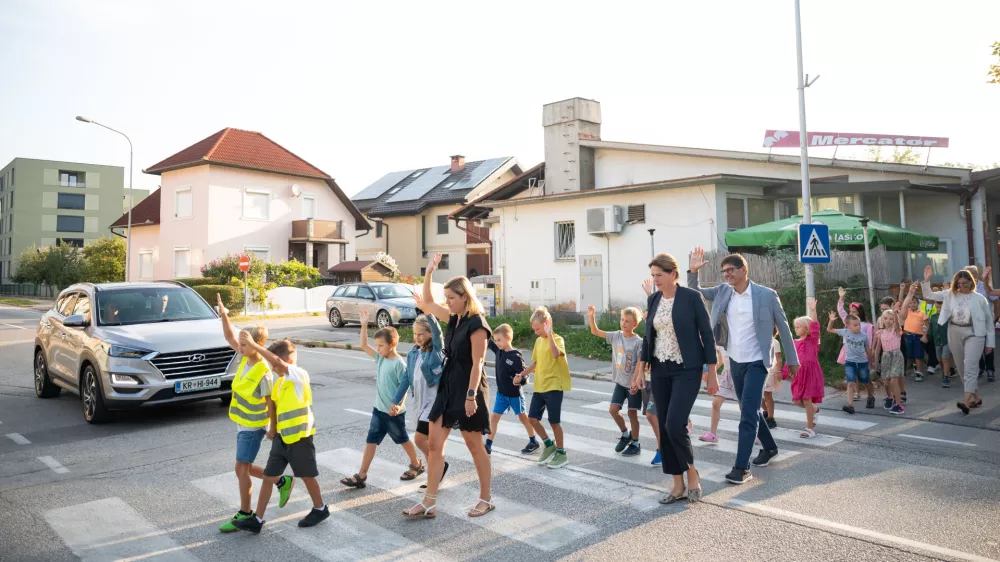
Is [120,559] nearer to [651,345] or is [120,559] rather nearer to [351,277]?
[651,345]

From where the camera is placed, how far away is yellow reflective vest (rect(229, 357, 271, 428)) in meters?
5.09

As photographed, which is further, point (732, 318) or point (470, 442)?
point (732, 318)

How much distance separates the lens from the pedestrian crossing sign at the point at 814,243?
12109mm

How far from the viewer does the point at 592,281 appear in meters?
21.0

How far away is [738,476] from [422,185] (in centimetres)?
4456

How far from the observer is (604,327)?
17.9 metres

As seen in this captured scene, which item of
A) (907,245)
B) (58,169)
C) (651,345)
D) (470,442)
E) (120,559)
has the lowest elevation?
(120,559)

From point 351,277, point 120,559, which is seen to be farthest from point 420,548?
point 351,277

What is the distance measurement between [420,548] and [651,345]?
2.41m

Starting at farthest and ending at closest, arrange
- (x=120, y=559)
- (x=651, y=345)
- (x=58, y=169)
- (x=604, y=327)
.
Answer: (x=58, y=169) < (x=604, y=327) < (x=651, y=345) < (x=120, y=559)

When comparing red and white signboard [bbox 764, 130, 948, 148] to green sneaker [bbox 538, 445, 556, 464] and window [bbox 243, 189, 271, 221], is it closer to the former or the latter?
green sneaker [bbox 538, 445, 556, 464]

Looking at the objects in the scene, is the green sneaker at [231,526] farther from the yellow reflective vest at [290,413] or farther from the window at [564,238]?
the window at [564,238]

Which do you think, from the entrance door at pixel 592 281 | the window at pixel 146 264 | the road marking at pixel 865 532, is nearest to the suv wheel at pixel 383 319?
the entrance door at pixel 592 281

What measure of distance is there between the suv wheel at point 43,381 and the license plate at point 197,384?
356 cm
